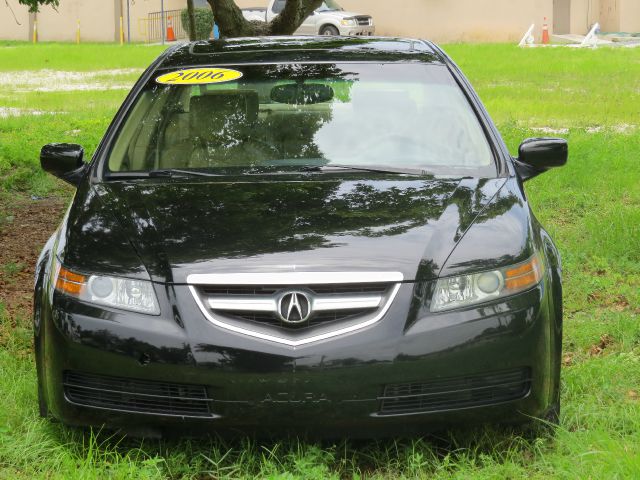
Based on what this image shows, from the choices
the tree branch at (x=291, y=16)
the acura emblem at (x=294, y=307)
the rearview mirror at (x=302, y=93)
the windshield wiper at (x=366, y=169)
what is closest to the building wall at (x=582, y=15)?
the tree branch at (x=291, y=16)

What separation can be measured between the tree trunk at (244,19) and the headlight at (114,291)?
6.89m

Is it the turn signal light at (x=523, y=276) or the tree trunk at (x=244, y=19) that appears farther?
the tree trunk at (x=244, y=19)

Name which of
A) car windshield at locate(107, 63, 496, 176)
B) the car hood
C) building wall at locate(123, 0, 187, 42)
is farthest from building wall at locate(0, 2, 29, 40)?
the car hood

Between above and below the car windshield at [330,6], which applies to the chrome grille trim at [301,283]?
below

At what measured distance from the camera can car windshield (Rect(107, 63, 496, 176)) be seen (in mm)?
4688

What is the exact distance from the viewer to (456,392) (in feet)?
11.7

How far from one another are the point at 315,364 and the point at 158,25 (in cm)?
3639

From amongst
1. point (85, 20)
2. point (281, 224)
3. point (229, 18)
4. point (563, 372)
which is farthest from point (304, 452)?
point (85, 20)

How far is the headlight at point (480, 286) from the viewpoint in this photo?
11.7 ft

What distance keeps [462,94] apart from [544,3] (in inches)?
1238

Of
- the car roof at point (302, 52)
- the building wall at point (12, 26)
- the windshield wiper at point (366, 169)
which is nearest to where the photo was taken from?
the windshield wiper at point (366, 169)

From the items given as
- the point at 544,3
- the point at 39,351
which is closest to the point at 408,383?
the point at 39,351

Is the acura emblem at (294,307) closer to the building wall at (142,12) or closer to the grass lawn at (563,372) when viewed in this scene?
the grass lawn at (563,372)

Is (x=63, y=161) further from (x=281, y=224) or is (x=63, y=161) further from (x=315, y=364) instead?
(x=315, y=364)
